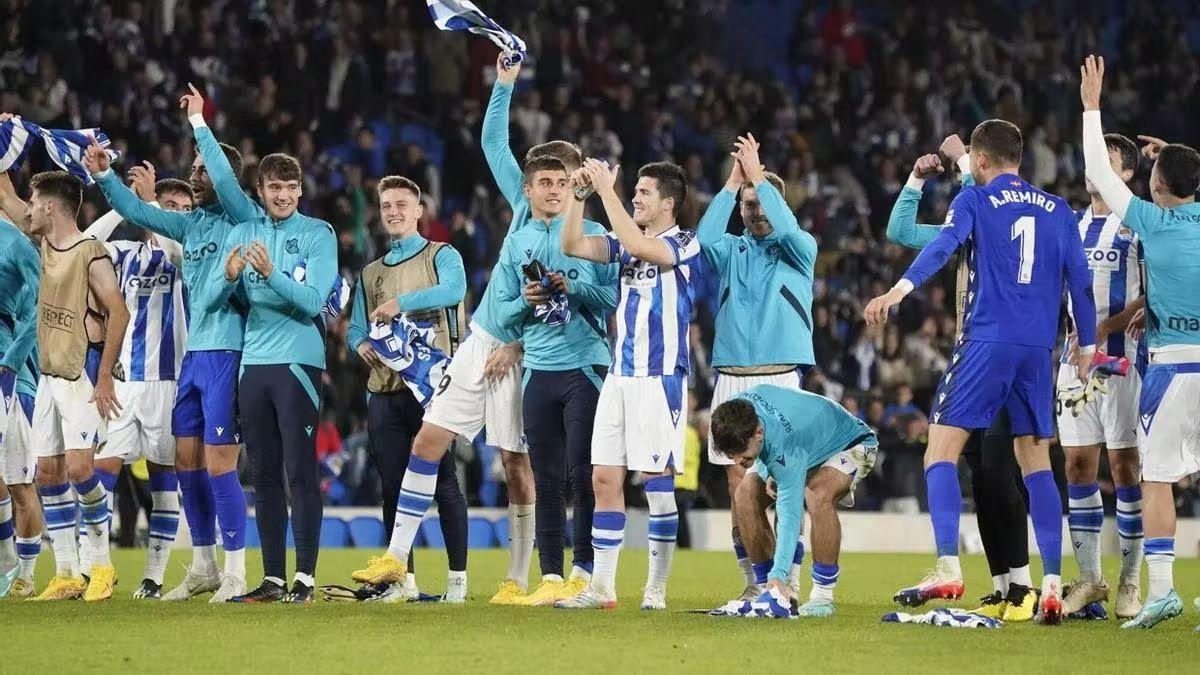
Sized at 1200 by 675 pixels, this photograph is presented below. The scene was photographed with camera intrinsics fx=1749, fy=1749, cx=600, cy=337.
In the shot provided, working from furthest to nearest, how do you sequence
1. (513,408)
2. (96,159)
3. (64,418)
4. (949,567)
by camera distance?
(64,418)
(96,159)
(513,408)
(949,567)

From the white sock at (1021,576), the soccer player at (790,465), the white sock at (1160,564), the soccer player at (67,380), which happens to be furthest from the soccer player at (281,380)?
the white sock at (1160,564)

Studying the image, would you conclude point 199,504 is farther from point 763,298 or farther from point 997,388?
point 997,388

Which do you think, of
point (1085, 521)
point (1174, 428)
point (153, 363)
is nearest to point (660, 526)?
point (1085, 521)

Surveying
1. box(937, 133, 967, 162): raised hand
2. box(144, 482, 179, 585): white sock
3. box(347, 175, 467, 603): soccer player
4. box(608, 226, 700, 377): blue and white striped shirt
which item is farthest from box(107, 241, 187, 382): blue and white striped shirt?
box(937, 133, 967, 162): raised hand

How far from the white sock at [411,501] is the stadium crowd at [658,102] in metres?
8.82

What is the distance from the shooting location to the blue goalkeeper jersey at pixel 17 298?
10.2 m

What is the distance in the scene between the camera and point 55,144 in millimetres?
10789

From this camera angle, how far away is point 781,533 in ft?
28.3

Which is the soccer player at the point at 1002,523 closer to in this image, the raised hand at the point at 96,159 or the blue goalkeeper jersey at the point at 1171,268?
the blue goalkeeper jersey at the point at 1171,268

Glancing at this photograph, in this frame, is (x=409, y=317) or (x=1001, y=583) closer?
(x=1001, y=583)

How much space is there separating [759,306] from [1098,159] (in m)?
2.26

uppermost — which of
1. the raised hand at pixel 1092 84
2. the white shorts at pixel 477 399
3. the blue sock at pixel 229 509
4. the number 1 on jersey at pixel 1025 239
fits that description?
the raised hand at pixel 1092 84

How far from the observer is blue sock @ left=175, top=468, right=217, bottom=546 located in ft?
34.2

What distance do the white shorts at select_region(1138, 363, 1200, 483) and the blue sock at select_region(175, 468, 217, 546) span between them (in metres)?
5.34
